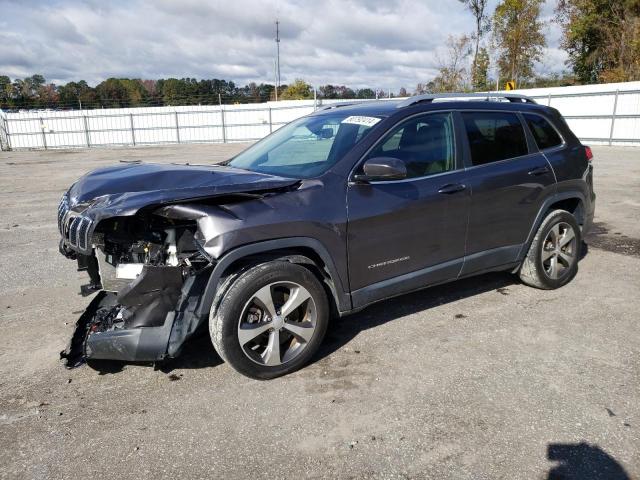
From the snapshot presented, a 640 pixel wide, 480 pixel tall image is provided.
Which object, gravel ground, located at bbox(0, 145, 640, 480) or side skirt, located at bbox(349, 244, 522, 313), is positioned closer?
gravel ground, located at bbox(0, 145, 640, 480)

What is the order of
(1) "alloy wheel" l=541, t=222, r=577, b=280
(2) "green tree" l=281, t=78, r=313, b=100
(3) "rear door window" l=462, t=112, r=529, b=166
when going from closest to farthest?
(3) "rear door window" l=462, t=112, r=529, b=166 → (1) "alloy wheel" l=541, t=222, r=577, b=280 → (2) "green tree" l=281, t=78, r=313, b=100

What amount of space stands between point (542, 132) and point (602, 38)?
112 ft

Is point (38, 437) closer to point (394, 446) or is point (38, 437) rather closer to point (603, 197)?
point (394, 446)

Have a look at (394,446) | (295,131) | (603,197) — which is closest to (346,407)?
(394,446)

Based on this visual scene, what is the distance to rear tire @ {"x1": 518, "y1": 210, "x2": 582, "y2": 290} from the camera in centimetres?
464

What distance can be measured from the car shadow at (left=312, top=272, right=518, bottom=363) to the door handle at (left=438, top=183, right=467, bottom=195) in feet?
3.66

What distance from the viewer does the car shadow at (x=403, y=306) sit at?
388 cm

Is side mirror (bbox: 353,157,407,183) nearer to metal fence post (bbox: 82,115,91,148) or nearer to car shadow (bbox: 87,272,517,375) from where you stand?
car shadow (bbox: 87,272,517,375)

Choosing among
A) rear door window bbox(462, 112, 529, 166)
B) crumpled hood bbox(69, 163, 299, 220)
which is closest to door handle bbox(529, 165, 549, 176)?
rear door window bbox(462, 112, 529, 166)

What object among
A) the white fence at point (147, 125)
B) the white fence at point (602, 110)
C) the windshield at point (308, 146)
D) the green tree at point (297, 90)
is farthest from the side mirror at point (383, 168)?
the green tree at point (297, 90)

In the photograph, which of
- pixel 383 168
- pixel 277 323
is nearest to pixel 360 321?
pixel 277 323

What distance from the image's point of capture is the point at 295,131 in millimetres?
4516

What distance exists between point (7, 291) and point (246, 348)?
330 centimetres

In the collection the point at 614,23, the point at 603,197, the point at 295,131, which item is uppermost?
the point at 614,23
